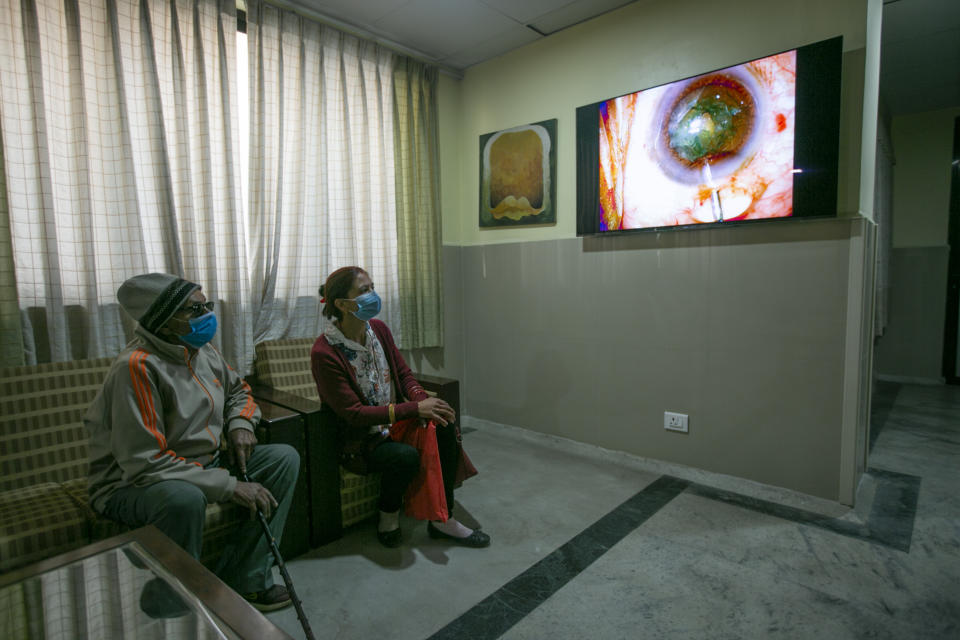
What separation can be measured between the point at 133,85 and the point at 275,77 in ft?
2.25

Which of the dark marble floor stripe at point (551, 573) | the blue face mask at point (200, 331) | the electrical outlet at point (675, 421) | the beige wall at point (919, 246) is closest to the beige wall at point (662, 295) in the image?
the electrical outlet at point (675, 421)

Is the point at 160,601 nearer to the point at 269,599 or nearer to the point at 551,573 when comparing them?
the point at 269,599

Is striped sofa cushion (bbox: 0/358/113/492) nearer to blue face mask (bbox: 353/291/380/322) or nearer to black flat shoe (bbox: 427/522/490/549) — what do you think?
blue face mask (bbox: 353/291/380/322)

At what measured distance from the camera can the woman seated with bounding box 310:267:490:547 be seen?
198 cm

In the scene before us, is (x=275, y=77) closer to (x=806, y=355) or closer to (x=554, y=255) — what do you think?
(x=554, y=255)

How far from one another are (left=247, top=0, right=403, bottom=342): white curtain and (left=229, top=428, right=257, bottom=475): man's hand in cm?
98

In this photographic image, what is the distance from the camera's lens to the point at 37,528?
1415 millimetres

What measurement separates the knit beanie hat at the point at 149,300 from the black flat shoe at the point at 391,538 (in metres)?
1.16

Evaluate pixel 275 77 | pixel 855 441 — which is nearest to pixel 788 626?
pixel 855 441

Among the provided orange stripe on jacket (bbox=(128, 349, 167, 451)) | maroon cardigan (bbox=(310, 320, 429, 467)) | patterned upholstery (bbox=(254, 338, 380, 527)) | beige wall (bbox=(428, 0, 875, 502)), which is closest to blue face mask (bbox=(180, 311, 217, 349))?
orange stripe on jacket (bbox=(128, 349, 167, 451))

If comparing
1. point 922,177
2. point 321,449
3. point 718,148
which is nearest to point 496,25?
point 718,148

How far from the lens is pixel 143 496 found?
142 centimetres

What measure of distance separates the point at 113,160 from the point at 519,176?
2.17m

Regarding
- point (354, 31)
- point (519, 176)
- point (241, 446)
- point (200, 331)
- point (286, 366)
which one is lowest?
point (241, 446)
